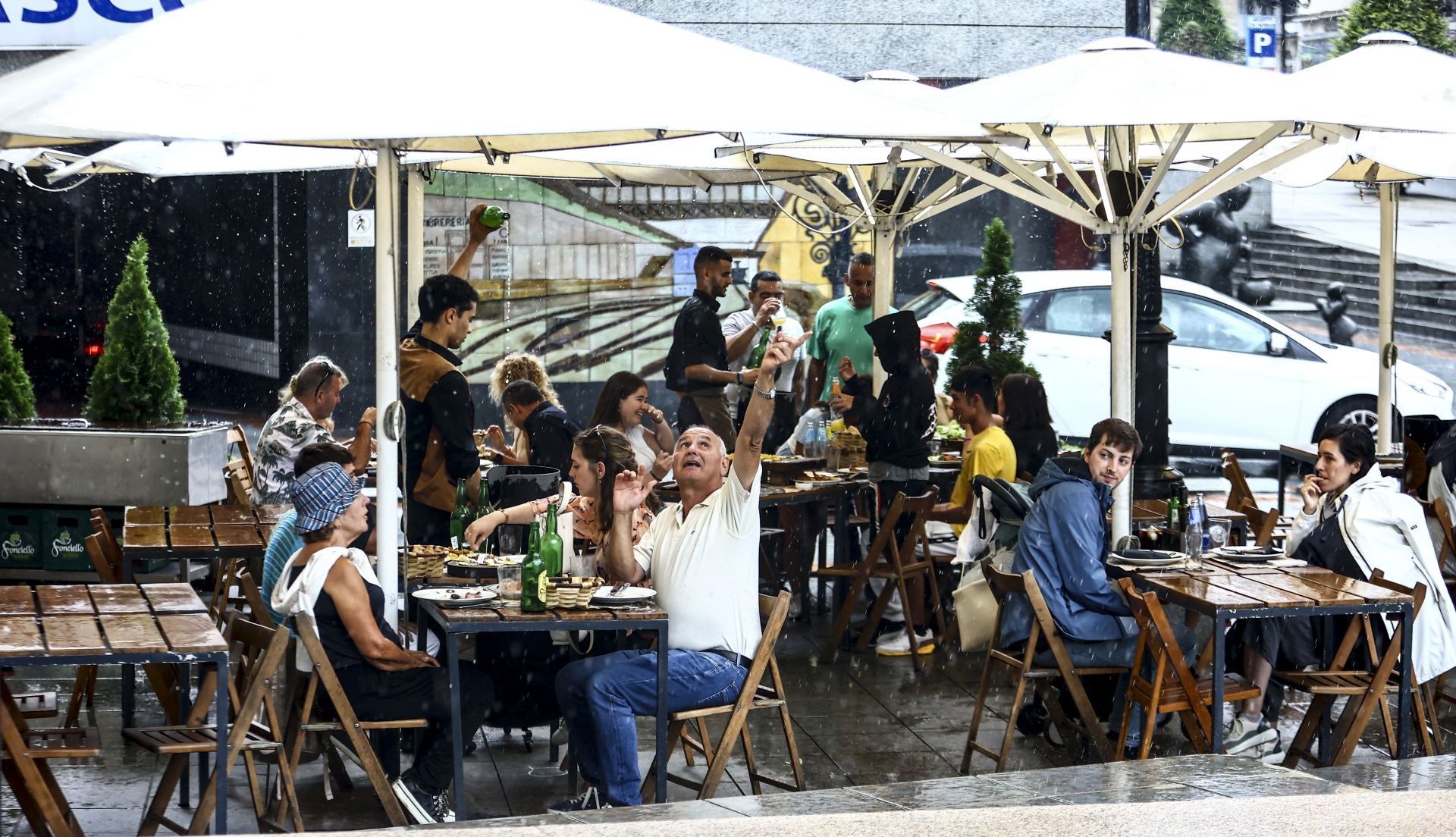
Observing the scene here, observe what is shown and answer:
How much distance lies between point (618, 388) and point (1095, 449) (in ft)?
8.49

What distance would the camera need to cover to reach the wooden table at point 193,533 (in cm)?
697

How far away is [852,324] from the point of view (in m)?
11.5

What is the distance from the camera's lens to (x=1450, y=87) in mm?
8219

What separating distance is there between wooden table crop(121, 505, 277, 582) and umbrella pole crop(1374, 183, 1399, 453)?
6835 millimetres

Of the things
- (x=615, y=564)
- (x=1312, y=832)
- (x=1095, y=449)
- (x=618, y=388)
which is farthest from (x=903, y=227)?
(x=1312, y=832)

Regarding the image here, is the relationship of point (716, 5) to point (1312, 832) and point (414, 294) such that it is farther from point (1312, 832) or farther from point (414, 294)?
point (1312, 832)

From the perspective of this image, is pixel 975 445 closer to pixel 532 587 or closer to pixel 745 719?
pixel 745 719

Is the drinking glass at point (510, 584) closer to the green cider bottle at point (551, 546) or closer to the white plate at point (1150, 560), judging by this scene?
the green cider bottle at point (551, 546)

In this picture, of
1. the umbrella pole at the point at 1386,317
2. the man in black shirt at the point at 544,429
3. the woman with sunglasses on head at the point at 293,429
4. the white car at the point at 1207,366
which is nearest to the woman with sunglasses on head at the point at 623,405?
the man in black shirt at the point at 544,429

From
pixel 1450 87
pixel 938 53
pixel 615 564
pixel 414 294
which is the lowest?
pixel 615 564

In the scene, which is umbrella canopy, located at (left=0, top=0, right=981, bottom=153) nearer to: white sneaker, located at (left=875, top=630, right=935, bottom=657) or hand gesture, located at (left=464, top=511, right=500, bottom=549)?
hand gesture, located at (left=464, top=511, right=500, bottom=549)

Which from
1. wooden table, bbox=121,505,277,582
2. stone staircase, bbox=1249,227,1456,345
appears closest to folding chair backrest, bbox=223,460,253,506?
wooden table, bbox=121,505,277,582

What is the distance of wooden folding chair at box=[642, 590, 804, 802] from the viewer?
5.81 metres

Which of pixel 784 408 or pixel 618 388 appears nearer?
pixel 618 388
